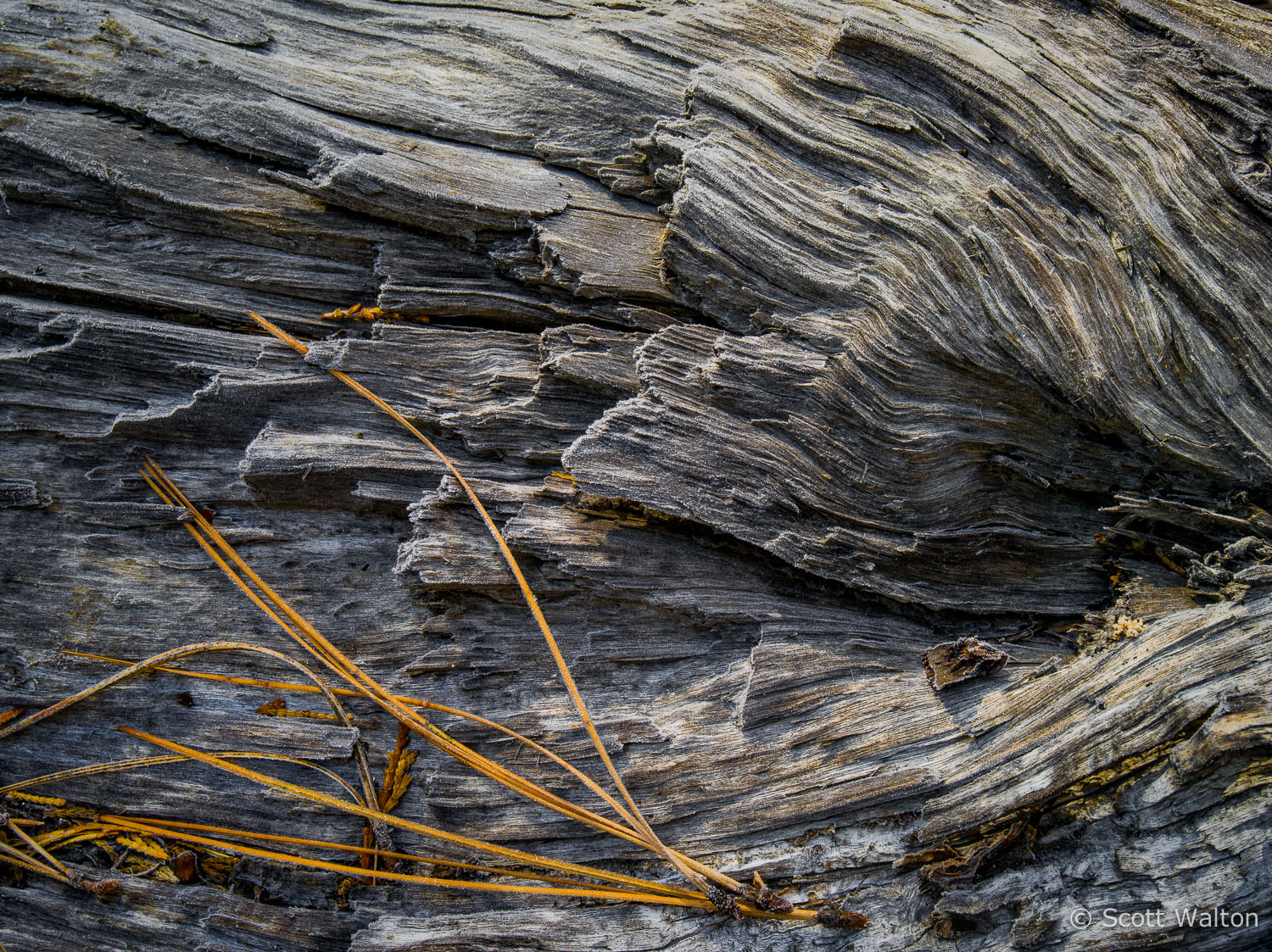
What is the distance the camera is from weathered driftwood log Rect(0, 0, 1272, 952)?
3.46 meters

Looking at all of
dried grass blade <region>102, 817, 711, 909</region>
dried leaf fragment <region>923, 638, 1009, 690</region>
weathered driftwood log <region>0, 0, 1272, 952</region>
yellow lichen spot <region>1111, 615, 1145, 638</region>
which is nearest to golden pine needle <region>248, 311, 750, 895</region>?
weathered driftwood log <region>0, 0, 1272, 952</region>

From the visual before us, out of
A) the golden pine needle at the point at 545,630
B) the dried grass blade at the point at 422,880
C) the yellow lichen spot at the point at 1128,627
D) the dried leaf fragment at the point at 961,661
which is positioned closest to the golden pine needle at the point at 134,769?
the dried grass blade at the point at 422,880

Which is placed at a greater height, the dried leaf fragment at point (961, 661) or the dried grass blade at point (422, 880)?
the dried leaf fragment at point (961, 661)

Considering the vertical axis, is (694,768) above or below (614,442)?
below

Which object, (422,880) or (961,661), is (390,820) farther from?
(961,661)

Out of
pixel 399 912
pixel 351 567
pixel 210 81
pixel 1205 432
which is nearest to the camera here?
pixel 399 912

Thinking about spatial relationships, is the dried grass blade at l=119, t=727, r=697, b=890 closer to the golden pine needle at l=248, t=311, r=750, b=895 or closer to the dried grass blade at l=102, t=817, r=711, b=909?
the dried grass blade at l=102, t=817, r=711, b=909

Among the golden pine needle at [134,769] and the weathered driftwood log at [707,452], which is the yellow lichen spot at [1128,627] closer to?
the weathered driftwood log at [707,452]

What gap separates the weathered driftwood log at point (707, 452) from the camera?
3455 mm

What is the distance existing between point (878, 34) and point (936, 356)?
6.98 ft

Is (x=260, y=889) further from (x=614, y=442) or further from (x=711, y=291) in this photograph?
(x=711, y=291)

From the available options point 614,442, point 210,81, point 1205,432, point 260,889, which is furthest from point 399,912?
Answer: point 210,81

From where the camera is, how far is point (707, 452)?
158 inches

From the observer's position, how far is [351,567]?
171 inches
